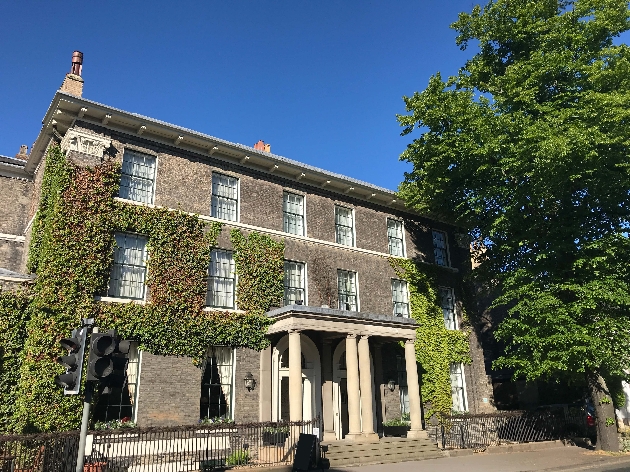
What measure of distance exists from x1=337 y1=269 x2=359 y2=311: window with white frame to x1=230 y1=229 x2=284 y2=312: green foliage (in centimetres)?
325

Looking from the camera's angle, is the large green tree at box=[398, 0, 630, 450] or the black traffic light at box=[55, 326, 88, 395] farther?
the large green tree at box=[398, 0, 630, 450]

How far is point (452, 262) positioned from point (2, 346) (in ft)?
66.7

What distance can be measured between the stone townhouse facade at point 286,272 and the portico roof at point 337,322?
5 centimetres

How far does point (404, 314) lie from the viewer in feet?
76.5

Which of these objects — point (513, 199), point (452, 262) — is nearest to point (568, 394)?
point (452, 262)

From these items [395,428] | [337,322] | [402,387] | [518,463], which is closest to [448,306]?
[402,387]

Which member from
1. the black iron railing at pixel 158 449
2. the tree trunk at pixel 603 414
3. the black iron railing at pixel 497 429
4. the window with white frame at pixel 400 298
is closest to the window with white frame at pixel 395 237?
the window with white frame at pixel 400 298

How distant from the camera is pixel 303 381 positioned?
19281 millimetres

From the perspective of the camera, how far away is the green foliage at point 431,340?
22.0 meters

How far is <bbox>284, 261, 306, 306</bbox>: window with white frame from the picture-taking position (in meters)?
19.7

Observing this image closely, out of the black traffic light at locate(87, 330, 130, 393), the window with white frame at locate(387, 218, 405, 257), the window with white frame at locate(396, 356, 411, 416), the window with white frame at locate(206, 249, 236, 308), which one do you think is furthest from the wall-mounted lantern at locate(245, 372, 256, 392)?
the black traffic light at locate(87, 330, 130, 393)

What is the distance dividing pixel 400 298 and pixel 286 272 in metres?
6.44

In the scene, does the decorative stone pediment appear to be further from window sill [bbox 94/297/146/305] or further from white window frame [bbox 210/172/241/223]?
window sill [bbox 94/297/146/305]

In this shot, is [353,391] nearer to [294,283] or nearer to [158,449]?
[294,283]
